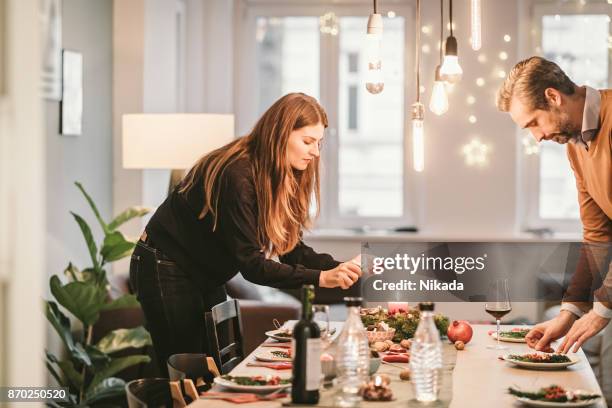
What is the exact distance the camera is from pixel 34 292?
50.8 inches

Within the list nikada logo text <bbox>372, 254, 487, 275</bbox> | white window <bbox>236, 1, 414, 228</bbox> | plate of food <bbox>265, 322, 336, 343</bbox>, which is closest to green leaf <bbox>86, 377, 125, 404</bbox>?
plate of food <bbox>265, 322, 336, 343</bbox>

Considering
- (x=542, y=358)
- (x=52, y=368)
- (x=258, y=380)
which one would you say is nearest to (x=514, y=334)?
(x=542, y=358)

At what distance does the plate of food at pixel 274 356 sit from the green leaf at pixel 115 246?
151 cm

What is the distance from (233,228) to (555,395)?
118 cm

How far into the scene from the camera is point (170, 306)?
307cm

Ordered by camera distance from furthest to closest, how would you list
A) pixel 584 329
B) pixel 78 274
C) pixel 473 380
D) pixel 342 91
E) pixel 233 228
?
pixel 342 91 < pixel 78 274 < pixel 233 228 < pixel 584 329 < pixel 473 380

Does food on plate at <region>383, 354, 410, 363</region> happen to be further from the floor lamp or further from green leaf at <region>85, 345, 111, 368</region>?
the floor lamp

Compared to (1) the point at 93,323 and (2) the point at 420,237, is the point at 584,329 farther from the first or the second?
(2) the point at 420,237

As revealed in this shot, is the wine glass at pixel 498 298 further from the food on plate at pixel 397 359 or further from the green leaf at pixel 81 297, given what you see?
the green leaf at pixel 81 297

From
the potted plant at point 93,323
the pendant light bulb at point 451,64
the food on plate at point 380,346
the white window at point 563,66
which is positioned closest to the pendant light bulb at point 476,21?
the pendant light bulb at point 451,64

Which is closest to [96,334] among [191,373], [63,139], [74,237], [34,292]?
[74,237]

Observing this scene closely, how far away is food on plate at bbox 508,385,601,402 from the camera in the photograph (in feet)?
6.72

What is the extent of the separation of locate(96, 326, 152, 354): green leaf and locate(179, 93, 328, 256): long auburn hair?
1238 millimetres

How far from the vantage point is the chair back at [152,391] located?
2218 millimetres
